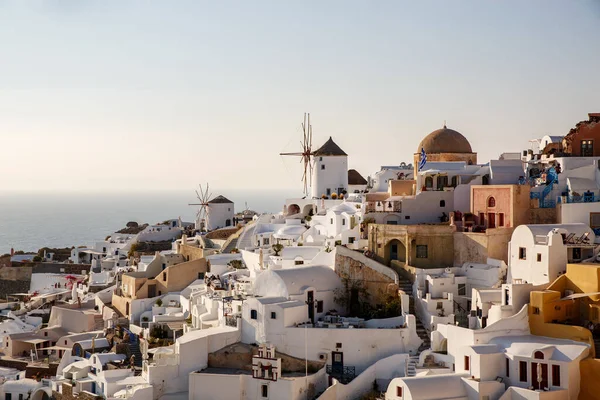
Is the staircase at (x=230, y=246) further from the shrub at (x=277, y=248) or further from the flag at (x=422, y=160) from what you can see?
the flag at (x=422, y=160)

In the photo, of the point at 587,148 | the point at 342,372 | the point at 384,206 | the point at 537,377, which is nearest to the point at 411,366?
the point at 342,372

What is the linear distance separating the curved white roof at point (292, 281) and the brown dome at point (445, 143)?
31.4 feet

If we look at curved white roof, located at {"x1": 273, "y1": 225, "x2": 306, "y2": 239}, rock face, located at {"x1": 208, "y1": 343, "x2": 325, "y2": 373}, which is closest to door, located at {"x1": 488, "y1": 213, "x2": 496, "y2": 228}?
rock face, located at {"x1": 208, "y1": 343, "x2": 325, "y2": 373}

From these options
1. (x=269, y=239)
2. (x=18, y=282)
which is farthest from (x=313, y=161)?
(x=18, y=282)

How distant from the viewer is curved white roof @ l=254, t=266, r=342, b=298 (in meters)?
25.8

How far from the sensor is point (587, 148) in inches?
1164

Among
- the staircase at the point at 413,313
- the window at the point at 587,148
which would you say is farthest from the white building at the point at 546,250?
the window at the point at 587,148

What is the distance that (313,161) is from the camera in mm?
44469

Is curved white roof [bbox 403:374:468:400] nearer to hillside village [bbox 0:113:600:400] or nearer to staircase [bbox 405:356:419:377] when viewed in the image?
hillside village [bbox 0:113:600:400]

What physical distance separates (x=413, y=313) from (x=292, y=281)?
375 cm

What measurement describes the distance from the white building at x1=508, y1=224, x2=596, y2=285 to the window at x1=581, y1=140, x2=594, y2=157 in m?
5.60

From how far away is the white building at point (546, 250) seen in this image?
23.6 m

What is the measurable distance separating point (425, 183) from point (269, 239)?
892 cm

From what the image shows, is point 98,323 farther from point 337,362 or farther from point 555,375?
point 555,375
